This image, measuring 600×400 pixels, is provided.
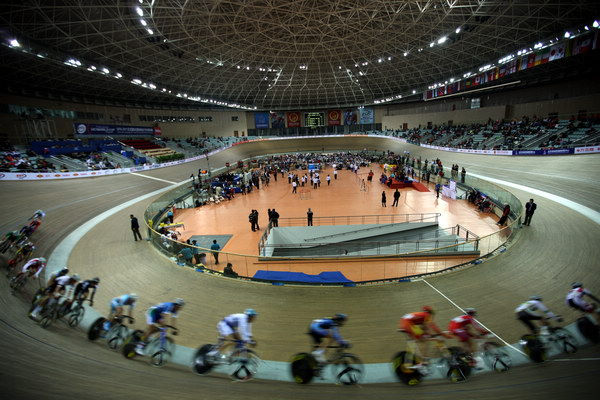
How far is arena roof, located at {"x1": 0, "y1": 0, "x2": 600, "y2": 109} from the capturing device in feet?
54.6

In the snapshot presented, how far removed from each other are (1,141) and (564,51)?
42771 millimetres

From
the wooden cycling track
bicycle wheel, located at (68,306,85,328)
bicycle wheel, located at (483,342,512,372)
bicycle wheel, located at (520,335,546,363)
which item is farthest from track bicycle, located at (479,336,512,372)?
bicycle wheel, located at (68,306,85,328)

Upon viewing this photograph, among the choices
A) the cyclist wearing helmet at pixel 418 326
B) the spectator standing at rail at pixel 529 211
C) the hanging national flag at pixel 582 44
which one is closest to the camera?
the cyclist wearing helmet at pixel 418 326

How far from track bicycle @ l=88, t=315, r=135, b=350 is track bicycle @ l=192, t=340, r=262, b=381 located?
5.13 feet

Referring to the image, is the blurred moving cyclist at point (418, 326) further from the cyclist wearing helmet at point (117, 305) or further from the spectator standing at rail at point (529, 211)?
the spectator standing at rail at point (529, 211)

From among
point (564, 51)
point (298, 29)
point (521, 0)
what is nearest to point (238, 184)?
point (298, 29)

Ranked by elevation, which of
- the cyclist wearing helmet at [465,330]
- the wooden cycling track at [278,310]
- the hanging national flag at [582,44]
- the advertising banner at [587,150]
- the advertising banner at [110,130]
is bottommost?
the wooden cycling track at [278,310]

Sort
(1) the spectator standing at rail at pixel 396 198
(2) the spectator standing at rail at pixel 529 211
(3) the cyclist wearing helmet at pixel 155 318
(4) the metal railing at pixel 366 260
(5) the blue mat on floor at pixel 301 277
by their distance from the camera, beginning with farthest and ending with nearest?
(1) the spectator standing at rail at pixel 396 198
(2) the spectator standing at rail at pixel 529 211
(4) the metal railing at pixel 366 260
(5) the blue mat on floor at pixel 301 277
(3) the cyclist wearing helmet at pixel 155 318

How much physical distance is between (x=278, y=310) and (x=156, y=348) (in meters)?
2.50

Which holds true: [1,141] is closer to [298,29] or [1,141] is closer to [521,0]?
[298,29]

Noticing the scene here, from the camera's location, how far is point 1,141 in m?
20.4

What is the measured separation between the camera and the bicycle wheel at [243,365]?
165 inches

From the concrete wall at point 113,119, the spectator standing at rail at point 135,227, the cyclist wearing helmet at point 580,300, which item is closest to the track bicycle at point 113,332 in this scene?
the spectator standing at rail at point 135,227

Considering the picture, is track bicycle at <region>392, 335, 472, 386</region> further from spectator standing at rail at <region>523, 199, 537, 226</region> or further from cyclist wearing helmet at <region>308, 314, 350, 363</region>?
spectator standing at rail at <region>523, 199, 537, 226</region>
